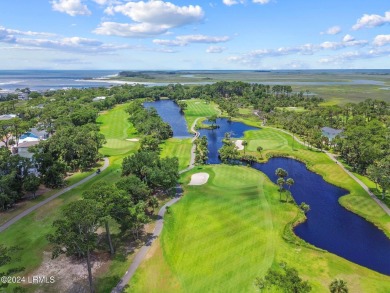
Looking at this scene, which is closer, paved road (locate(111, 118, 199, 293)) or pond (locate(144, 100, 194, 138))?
paved road (locate(111, 118, 199, 293))

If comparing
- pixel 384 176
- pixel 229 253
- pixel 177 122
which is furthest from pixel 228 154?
pixel 177 122

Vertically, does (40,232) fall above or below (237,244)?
above

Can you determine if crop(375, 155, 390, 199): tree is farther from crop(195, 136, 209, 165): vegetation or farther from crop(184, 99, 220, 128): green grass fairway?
crop(184, 99, 220, 128): green grass fairway

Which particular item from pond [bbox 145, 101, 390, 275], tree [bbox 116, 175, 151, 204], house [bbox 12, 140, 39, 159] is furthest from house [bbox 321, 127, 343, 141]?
house [bbox 12, 140, 39, 159]

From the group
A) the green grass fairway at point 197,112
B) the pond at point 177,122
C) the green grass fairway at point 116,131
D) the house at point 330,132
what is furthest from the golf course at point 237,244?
the green grass fairway at point 197,112

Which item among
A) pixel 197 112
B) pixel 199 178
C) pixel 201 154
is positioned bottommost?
pixel 199 178

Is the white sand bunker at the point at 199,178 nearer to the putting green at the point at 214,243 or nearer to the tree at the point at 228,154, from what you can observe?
the putting green at the point at 214,243

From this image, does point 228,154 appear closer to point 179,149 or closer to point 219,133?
point 179,149
